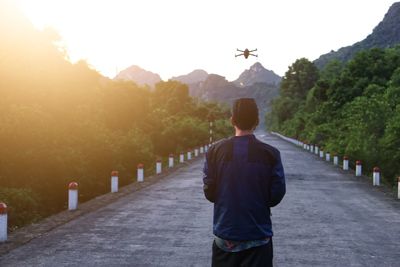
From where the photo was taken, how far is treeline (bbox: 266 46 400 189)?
81.7 ft

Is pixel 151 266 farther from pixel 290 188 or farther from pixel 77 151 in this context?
pixel 77 151

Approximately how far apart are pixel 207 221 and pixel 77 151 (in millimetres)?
9379

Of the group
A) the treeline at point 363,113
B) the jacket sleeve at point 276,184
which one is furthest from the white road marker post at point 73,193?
the treeline at point 363,113

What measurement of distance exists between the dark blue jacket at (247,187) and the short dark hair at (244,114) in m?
0.10

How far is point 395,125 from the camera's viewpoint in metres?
22.6

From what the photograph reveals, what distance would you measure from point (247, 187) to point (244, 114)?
546mm

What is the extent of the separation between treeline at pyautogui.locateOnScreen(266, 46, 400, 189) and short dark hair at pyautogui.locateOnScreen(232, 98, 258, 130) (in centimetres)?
2025

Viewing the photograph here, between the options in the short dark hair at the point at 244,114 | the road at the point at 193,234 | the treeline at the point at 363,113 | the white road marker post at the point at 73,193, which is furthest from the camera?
the treeline at the point at 363,113

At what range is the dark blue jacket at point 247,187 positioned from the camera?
363cm

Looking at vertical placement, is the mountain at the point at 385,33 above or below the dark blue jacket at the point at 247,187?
above

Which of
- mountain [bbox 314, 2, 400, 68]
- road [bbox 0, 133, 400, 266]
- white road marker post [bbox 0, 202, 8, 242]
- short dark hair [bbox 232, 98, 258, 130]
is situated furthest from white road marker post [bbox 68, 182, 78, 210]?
mountain [bbox 314, 2, 400, 68]

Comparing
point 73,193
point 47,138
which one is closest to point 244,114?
point 73,193

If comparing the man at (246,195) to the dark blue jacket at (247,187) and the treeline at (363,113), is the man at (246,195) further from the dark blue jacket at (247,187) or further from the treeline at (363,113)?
the treeline at (363,113)

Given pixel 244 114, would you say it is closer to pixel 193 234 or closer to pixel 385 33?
pixel 193 234
